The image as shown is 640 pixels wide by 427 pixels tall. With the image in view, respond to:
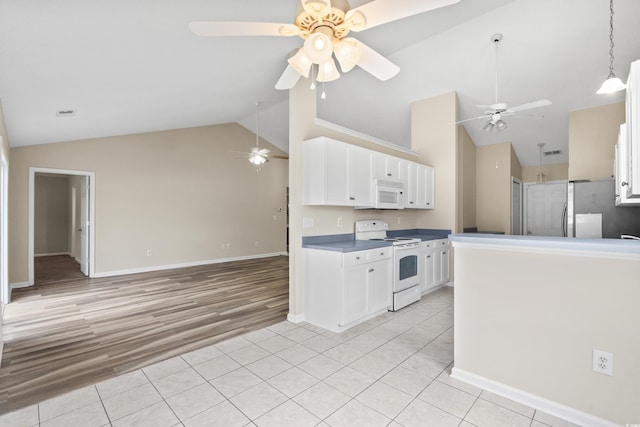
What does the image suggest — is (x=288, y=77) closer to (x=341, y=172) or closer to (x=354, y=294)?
(x=341, y=172)

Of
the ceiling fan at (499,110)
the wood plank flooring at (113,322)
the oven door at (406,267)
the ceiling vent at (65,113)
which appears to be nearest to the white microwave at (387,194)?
the oven door at (406,267)

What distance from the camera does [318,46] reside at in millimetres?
1732

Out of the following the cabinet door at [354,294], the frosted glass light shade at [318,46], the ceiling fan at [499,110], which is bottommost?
the cabinet door at [354,294]

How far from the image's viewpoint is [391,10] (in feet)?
5.64

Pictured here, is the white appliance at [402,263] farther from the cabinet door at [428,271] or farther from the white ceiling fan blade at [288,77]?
the white ceiling fan blade at [288,77]

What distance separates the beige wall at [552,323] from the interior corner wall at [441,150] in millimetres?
3356

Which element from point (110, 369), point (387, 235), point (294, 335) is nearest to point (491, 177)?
point (387, 235)

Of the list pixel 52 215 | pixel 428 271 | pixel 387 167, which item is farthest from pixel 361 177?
pixel 52 215

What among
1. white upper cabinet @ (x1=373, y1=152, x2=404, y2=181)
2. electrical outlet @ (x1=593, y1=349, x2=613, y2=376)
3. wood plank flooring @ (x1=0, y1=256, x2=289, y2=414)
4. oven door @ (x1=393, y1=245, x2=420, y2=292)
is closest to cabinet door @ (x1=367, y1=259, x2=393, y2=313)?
oven door @ (x1=393, y1=245, x2=420, y2=292)

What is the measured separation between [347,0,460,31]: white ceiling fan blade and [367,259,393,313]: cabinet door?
2.53m

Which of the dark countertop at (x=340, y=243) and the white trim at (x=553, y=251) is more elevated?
the white trim at (x=553, y=251)

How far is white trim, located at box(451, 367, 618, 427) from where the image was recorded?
1819 millimetres

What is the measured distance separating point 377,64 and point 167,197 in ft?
19.8

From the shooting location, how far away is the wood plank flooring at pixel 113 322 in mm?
2479
